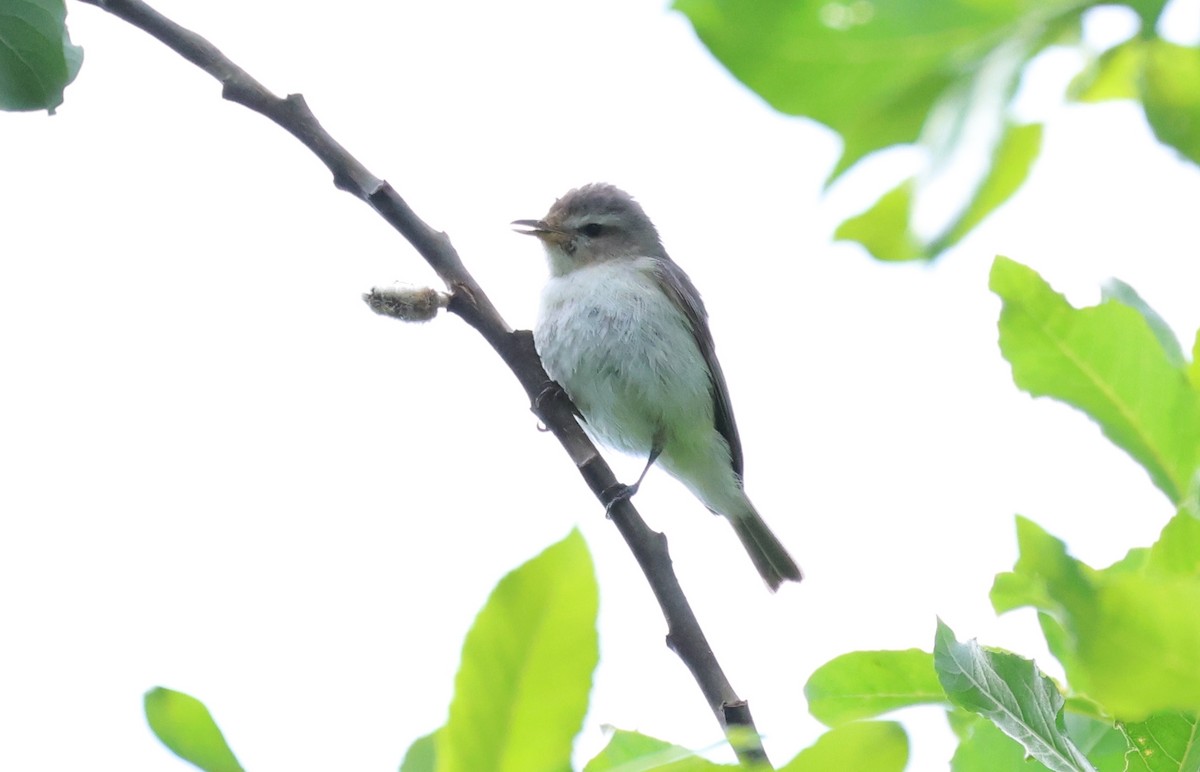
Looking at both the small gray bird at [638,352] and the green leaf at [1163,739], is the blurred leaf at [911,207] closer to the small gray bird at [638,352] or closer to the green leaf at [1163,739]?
the green leaf at [1163,739]

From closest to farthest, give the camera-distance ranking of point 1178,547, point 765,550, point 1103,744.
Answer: point 1178,547, point 1103,744, point 765,550

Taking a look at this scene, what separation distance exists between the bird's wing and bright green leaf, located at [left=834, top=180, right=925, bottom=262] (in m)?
4.20

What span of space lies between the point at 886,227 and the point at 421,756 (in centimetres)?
54

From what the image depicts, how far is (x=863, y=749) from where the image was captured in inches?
25.8

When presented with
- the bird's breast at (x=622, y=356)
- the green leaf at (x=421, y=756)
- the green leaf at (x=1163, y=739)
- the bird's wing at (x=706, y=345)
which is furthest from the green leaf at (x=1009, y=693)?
the bird's wing at (x=706, y=345)

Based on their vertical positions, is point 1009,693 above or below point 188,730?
below

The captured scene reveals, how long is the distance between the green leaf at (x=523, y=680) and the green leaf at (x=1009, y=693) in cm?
53

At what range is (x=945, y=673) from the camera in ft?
3.77

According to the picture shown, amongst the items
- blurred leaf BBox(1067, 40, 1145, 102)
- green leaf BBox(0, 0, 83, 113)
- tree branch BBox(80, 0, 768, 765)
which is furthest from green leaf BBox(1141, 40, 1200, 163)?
green leaf BBox(0, 0, 83, 113)

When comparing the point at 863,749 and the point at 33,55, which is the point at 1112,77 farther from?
the point at 33,55

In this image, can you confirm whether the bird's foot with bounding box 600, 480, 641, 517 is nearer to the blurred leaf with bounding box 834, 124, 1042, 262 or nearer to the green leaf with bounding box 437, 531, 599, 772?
the blurred leaf with bounding box 834, 124, 1042, 262

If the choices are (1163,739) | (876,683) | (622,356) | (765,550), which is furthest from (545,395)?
(765,550)

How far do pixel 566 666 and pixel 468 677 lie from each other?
6cm

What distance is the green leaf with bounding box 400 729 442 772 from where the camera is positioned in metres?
0.95
